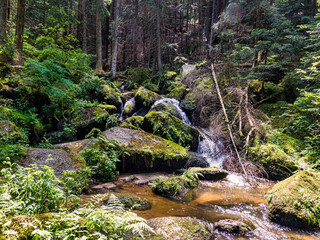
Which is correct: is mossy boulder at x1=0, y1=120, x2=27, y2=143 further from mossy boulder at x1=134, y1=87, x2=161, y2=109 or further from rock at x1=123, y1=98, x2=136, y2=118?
mossy boulder at x1=134, y1=87, x2=161, y2=109

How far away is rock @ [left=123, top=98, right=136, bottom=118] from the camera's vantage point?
13.0 m

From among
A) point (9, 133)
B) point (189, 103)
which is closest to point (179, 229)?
point (9, 133)

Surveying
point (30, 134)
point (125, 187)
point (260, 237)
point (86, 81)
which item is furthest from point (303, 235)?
point (86, 81)

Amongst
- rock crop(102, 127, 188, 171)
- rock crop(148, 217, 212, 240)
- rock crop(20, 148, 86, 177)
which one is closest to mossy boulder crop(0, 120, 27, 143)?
rock crop(20, 148, 86, 177)

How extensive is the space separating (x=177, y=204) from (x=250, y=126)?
19.5 ft

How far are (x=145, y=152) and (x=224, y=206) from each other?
334cm

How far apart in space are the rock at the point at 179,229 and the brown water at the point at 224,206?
346mm

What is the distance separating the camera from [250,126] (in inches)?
356

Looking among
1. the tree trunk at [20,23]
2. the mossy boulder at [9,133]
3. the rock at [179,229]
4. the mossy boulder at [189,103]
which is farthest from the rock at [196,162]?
the tree trunk at [20,23]

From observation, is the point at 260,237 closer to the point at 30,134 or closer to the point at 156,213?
the point at 156,213

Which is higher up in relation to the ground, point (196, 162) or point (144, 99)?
point (144, 99)

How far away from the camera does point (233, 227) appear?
378 cm

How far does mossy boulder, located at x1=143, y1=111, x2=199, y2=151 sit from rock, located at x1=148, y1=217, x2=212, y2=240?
5.44 metres

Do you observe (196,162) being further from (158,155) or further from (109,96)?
(109,96)
